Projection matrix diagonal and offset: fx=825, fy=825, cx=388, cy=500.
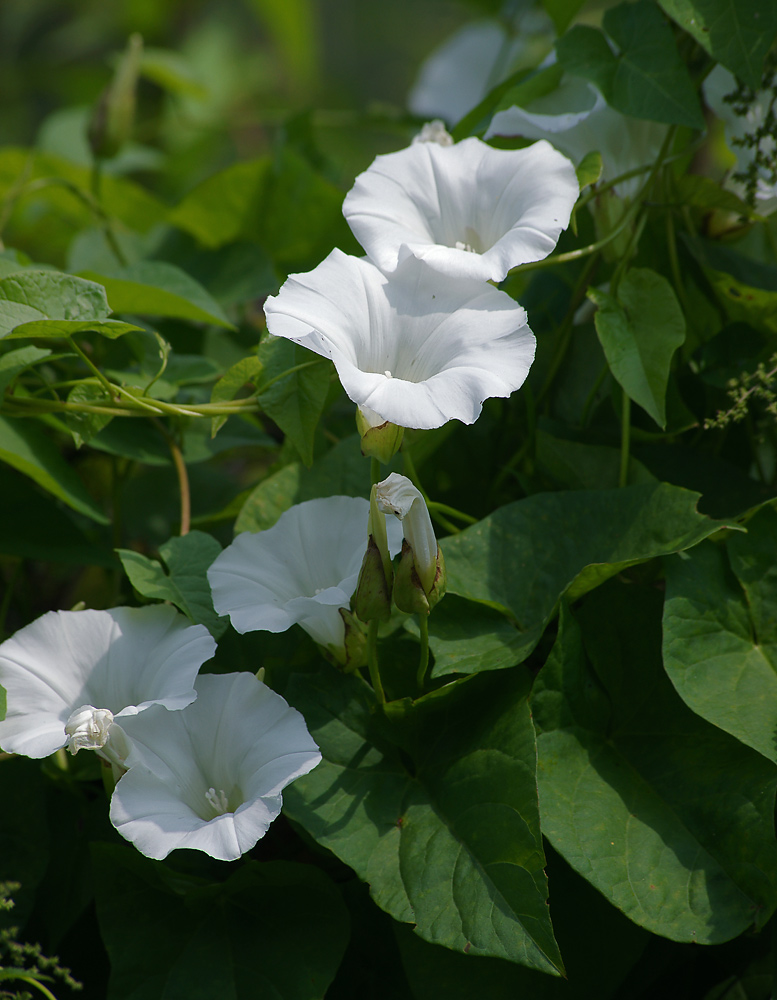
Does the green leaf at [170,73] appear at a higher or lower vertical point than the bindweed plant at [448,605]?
higher

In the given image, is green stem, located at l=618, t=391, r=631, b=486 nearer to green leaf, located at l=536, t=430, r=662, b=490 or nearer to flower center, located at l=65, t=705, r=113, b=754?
green leaf, located at l=536, t=430, r=662, b=490

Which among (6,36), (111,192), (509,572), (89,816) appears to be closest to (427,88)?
(111,192)

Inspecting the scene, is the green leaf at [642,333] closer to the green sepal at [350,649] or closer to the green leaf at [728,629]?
the green leaf at [728,629]

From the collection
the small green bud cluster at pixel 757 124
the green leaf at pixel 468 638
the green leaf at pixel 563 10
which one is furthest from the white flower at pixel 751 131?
the green leaf at pixel 468 638

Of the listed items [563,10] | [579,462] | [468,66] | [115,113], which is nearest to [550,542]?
[579,462]

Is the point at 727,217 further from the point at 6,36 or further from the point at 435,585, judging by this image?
the point at 6,36

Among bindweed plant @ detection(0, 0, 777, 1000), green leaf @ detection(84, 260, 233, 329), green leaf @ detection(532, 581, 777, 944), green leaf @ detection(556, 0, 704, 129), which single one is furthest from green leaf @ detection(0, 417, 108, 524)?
green leaf @ detection(556, 0, 704, 129)

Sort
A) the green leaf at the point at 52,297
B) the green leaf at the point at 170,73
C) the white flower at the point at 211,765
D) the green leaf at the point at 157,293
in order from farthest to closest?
the green leaf at the point at 170,73, the green leaf at the point at 157,293, the green leaf at the point at 52,297, the white flower at the point at 211,765
